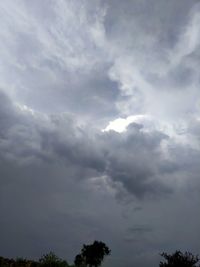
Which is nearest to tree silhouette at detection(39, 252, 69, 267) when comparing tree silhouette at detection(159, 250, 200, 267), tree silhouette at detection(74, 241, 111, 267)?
tree silhouette at detection(159, 250, 200, 267)

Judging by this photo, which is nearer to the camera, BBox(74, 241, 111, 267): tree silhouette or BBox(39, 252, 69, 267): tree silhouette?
BBox(39, 252, 69, 267): tree silhouette

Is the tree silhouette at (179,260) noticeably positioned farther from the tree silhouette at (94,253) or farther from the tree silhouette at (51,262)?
the tree silhouette at (94,253)

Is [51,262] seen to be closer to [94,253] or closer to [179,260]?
[179,260]

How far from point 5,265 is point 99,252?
185ft

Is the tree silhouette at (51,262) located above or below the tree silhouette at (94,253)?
below

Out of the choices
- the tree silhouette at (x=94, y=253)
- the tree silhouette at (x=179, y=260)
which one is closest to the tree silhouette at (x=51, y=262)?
the tree silhouette at (x=179, y=260)

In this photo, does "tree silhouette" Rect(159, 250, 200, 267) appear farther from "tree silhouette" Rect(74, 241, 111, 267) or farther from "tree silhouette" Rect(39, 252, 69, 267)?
"tree silhouette" Rect(74, 241, 111, 267)

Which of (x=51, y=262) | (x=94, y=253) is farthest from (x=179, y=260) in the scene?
(x=94, y=253)

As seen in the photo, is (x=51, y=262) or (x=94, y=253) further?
(x=94, y=253)

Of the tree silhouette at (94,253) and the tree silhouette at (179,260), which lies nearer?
the tree silhouette at (179,260)

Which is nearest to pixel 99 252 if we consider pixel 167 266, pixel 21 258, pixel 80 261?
pixel 80 261

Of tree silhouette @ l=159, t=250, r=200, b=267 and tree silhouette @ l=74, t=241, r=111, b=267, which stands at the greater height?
tree silhouette @ l=74, t=241, r=111, b=267

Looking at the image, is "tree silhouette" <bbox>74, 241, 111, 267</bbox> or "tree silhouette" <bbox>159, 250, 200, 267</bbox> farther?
"tree silhouette" <bbox>74, 241, 111, 267</bbox>

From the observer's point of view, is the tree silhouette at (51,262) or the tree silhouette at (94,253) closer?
the tree silhouette at (51,262)
